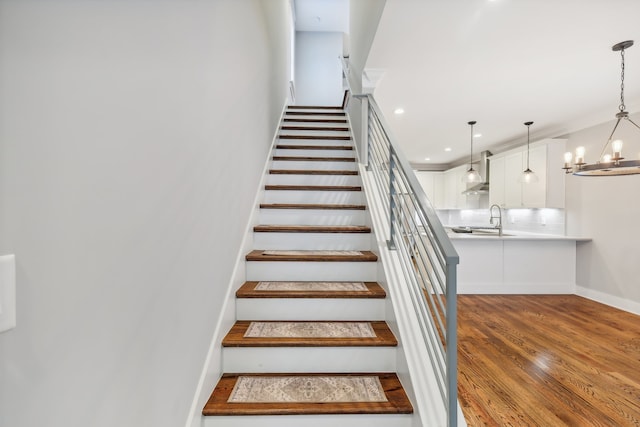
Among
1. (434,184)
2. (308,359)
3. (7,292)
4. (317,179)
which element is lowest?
(308,359)

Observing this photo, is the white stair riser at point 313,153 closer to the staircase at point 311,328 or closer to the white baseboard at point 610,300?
the staircase at point 311,328

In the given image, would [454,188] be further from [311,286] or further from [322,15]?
[311,286]

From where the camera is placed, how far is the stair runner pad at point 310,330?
162cm

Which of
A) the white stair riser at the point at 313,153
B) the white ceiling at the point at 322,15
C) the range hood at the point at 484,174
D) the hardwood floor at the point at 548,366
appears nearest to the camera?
the hardwood floor at the point at 548,366

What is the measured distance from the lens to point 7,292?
1.45 feet

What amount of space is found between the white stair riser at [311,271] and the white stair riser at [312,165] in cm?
149

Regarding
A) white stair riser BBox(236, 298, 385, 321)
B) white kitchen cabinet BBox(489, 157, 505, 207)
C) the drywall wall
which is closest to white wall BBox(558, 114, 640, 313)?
white kitchen cabinet BBox(489, 157, 505, 207)

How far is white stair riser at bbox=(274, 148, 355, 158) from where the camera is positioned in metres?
3.54

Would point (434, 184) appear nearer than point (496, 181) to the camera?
No

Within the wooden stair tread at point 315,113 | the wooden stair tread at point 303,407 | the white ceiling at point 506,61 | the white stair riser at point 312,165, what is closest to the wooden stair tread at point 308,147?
the white stair riser at point 312,165

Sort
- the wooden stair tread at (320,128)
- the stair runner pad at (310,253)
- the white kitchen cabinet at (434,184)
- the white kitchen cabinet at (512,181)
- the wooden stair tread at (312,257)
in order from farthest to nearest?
the white kitchen cabinet at (434,184) → the white kitchen cabinet at (512,181) → the wooden stair tread at (320,128) → the stair runner pad at (310,253) → the wooden stair tread at (312,257)

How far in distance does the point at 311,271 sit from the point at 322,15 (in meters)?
6.65

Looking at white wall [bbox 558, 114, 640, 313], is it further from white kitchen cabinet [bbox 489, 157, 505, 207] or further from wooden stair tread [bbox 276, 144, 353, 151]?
wooden stair tread [bbox 276, 144, 353, 151]

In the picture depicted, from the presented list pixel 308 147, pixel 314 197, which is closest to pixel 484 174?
pixel 308 147
